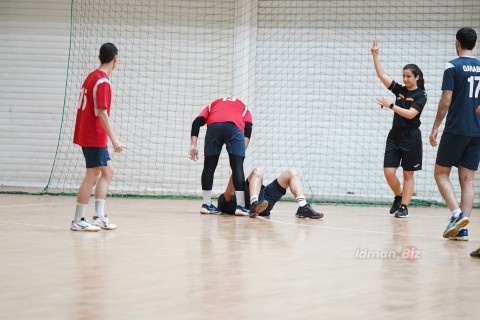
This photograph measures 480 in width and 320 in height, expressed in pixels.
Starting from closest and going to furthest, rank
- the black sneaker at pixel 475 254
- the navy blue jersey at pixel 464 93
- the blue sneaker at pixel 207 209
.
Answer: the black sneaker at pixel 475 254 → the navy blue jersey at pixel 464 93 → the blue sneaker at pixel 207 209

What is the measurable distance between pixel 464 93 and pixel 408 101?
2593 mm

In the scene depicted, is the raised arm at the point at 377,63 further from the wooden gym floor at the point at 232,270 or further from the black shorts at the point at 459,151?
the black shorts at the point at 459,151

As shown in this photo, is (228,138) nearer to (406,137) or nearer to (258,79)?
(406,137)

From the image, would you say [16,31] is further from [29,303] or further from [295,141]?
[29,303]

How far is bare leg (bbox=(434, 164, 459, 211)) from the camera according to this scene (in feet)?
22.8

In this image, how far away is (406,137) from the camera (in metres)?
9.77

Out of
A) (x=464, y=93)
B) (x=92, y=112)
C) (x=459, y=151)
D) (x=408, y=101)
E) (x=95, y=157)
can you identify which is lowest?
(x=95, y=157)

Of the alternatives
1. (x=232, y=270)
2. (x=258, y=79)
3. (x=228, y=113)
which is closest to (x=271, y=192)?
(x=228, y=113)

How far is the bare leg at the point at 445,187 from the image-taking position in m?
6.94

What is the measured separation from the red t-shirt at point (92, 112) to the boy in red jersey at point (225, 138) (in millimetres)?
2199

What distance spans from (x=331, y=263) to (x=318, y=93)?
27.8 ft

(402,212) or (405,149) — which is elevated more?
(405,149)

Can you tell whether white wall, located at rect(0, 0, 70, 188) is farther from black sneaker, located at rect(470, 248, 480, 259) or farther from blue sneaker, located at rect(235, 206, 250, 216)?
black sneaker, located at rect(470, 248, 480, 259)

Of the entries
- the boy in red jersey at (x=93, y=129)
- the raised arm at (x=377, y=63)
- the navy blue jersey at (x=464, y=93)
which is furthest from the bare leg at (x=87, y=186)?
the raised arm at (x=377, y=63)
